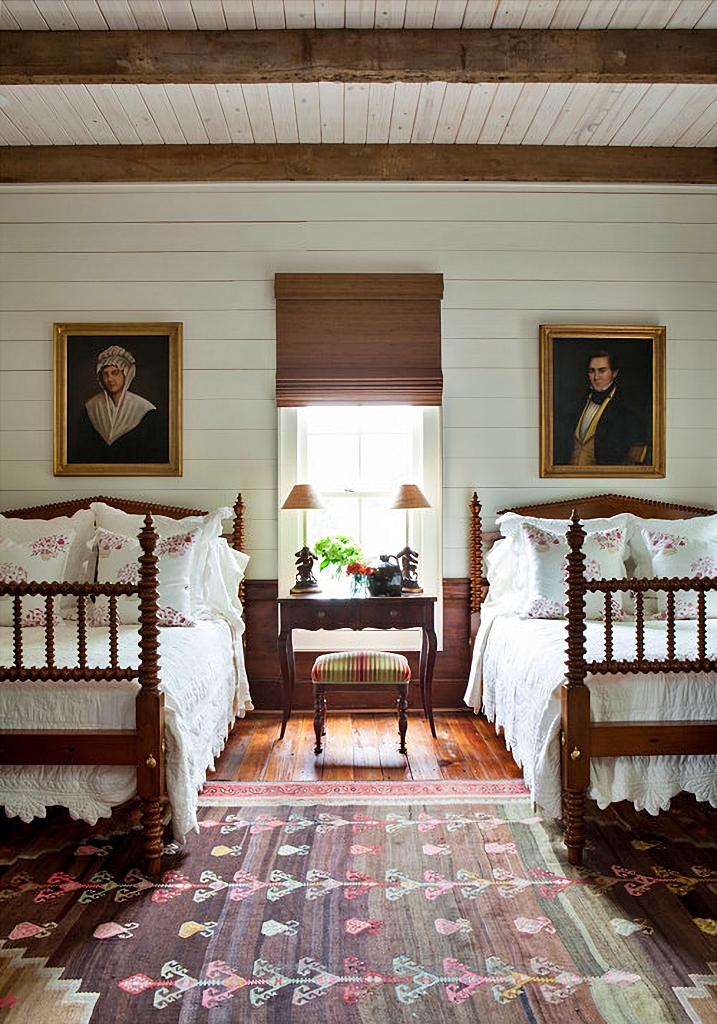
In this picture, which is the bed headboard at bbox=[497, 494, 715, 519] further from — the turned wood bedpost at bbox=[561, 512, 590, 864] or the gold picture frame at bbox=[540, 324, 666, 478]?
the turned wood bedpost at bbox=[561, 512, 590, 864]

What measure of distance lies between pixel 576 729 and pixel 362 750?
63.9 inches

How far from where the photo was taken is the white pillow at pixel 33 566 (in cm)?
413

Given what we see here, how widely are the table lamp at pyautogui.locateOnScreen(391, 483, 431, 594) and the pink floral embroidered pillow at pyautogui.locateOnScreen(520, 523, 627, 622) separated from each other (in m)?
0.58

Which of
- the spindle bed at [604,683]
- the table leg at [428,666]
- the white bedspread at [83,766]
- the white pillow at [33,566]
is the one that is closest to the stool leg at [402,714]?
the table leg at [428,666]

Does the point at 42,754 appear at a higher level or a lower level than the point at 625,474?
lower

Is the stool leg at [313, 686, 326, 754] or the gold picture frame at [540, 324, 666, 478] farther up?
the gold picture frame at [540, 324, 666, 478]

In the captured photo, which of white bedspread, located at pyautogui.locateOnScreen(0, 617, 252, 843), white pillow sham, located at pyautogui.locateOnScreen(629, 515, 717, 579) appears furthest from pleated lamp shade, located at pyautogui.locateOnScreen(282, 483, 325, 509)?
white pillow sham, located at pyautogui.locateOnScreen(629, 515, 717, 579)

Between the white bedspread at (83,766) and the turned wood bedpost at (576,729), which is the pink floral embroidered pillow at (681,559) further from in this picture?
the white bedspread at (83,766)

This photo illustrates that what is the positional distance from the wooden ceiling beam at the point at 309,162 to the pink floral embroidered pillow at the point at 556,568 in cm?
210

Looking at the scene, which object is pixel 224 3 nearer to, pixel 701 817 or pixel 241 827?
pixel 241 827

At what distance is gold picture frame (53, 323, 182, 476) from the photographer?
5.09 meters

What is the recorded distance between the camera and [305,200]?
201 inches

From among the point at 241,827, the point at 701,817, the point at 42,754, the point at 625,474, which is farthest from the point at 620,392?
the point at 42,754

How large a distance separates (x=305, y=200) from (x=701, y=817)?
155 inches
